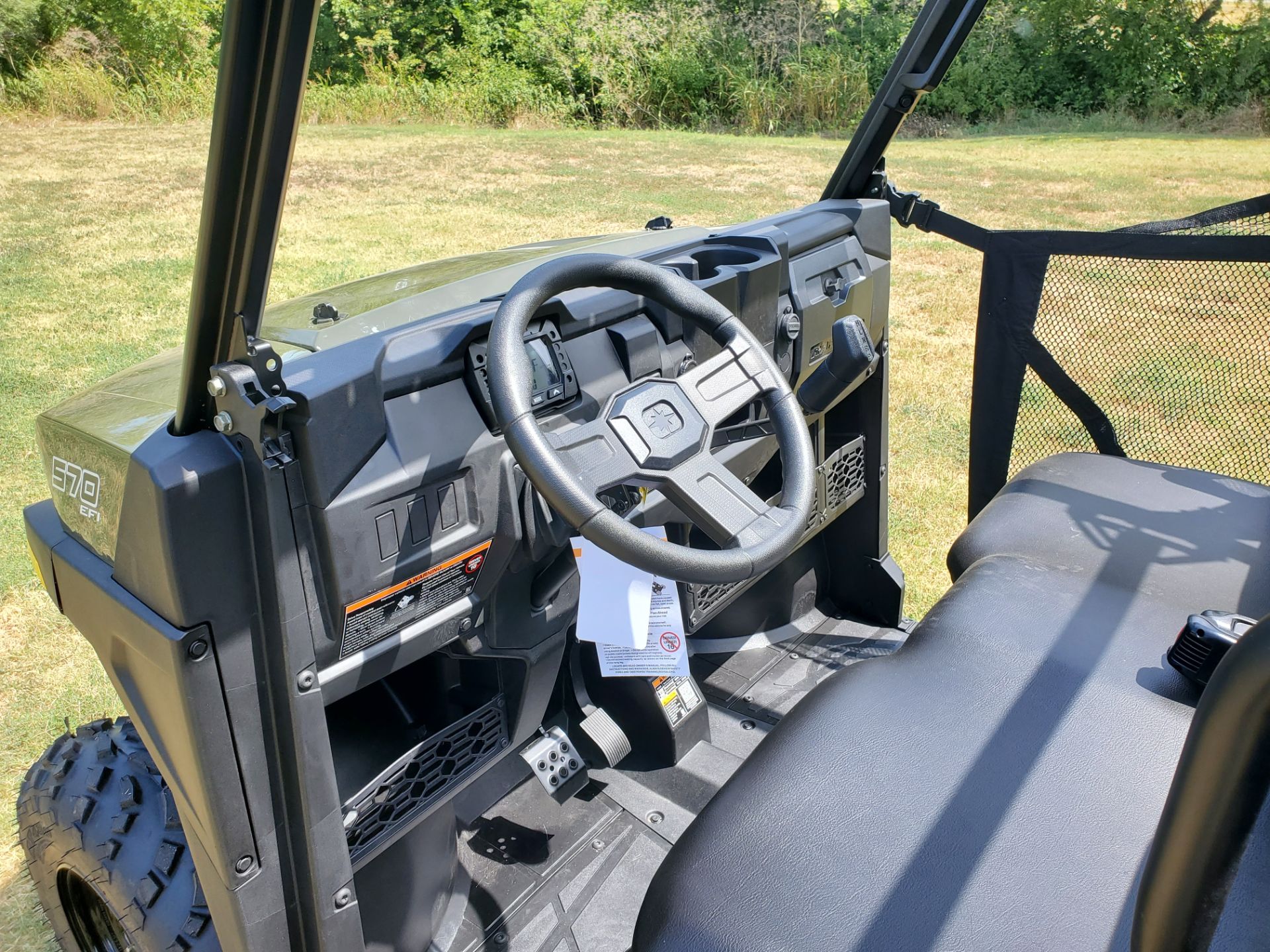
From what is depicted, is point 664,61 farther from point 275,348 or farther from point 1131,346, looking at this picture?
point 275,348

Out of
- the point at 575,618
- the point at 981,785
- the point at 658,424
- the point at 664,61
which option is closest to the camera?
the point at 981,785

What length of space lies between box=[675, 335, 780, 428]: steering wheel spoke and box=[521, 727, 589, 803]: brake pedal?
826 mm

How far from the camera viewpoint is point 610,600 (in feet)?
4.64

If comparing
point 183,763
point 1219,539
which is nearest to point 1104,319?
point 1219,539

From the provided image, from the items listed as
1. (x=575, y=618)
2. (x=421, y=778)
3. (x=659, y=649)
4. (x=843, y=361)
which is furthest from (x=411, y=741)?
(x=843, y=361)

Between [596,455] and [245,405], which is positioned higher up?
[245,405]

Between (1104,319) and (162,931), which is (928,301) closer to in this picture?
(1104,319)

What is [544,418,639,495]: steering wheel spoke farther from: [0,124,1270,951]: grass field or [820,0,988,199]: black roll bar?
[820,0,988,199]: black roll bar

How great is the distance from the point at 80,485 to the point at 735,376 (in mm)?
915

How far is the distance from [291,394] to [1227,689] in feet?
3.06

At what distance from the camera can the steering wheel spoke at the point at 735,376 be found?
1402 mm

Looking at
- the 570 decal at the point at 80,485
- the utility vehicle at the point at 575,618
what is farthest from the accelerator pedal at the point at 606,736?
the 570 decal at the point at 80,485

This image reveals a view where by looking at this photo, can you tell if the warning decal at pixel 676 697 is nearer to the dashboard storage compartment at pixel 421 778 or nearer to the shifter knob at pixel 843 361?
the dashboard storage compartment at pixel 421 778

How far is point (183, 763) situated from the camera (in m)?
1.18
